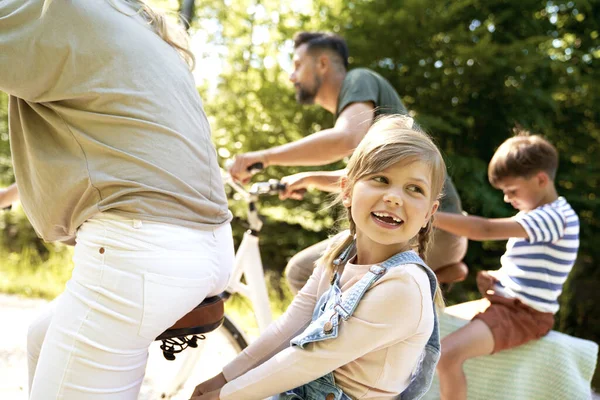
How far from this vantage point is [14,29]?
143 centimetres

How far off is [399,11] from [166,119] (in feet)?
13.5

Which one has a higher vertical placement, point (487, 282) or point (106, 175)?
point (106, 175)

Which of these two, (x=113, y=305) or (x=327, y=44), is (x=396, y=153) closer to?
(x=113, y=305)

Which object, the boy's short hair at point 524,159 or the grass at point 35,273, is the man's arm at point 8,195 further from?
the grass at point 35,273

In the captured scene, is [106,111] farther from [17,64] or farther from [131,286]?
[131,286]

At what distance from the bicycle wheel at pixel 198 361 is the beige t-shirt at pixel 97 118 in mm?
1271

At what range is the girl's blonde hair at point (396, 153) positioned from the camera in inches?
62.7

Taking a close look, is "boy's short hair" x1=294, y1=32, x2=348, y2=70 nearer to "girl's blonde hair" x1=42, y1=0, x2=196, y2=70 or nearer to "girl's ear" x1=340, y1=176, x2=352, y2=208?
"girl's blonde hair" x1=42, y1=0, x2=196, y2=70

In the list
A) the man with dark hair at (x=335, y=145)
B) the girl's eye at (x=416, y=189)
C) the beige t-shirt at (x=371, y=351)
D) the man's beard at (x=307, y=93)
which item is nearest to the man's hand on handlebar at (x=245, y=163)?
the man with dark hair at (x=335, y=145)

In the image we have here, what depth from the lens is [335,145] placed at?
268 cm

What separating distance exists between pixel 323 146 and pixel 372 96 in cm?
33

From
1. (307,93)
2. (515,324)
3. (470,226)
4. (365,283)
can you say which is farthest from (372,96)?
(365,283)

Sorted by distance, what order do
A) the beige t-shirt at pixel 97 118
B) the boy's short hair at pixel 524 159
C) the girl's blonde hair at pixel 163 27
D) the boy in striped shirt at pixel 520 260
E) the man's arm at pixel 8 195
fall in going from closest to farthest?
the beige t-shirt at pixel 97 118 < the girl's blonde hair at pixel 163 27 < the man's arm at pixel 8 195 < the boy in striped shirt at pixel 520 260 < the boy's short hair at pixel 524 159

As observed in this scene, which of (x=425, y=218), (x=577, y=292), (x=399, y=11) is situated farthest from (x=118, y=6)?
(x=577, y=292)
